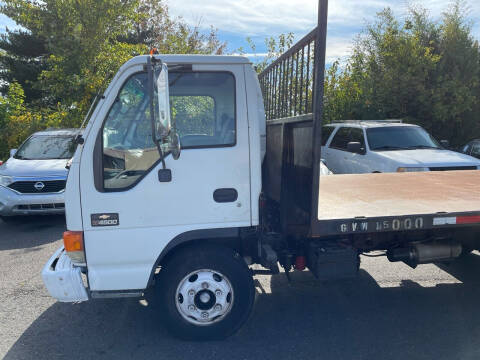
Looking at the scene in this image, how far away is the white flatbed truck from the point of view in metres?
3.28

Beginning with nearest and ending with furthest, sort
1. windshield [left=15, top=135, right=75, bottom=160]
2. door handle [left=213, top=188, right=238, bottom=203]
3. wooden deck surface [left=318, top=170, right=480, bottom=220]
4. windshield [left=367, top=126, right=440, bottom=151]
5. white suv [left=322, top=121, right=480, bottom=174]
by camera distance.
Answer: door handle [left=213, top=188, right=238, bottom=203], wooden deck surface [left=318, top=170, right=480, bottom=220], white suv [left=322, top=121, right=480, bottom=174], windshield [left=15, top=135, right=75, bottom=160], windshield [left=367, top=126, right=440, bottom=151]

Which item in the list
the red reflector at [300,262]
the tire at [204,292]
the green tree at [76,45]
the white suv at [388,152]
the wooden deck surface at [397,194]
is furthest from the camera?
the green tree at [76,45]

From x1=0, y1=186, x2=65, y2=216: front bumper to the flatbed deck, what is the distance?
4962 mm

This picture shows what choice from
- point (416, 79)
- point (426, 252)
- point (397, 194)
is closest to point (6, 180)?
point (397, 194)

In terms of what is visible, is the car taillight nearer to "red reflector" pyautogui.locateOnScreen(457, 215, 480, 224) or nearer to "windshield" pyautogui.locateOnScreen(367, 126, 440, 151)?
"red reflector" pyautogui.locateOnScreen(457, 215, 480, 224)

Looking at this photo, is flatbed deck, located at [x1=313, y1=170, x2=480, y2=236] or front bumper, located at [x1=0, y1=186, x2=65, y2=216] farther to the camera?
front bumper, located at [x1=0, y1=186, x2=65, y2=216]

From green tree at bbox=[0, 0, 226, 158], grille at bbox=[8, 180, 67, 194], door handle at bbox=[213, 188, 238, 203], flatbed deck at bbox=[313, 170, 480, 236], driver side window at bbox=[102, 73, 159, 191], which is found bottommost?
grille at bbox=[8, 180, 67, 194]

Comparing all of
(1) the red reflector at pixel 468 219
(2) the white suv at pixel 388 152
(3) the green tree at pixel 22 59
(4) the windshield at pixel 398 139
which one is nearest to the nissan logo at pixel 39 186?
(2) the white suv at pixel 388 152

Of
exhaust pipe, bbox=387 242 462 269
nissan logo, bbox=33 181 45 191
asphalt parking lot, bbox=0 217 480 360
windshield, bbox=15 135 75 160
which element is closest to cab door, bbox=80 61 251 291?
asphalt parking lot, bbox=0 217 480 360

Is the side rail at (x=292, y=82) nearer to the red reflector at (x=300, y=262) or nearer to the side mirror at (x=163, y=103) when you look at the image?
the side mirror at (x=163, y=103)

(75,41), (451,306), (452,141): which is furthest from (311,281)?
(452,141)

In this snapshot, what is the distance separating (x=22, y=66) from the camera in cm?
2164

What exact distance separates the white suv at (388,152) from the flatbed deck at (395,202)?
164 centimetres

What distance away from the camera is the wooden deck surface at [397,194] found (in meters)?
3.68
